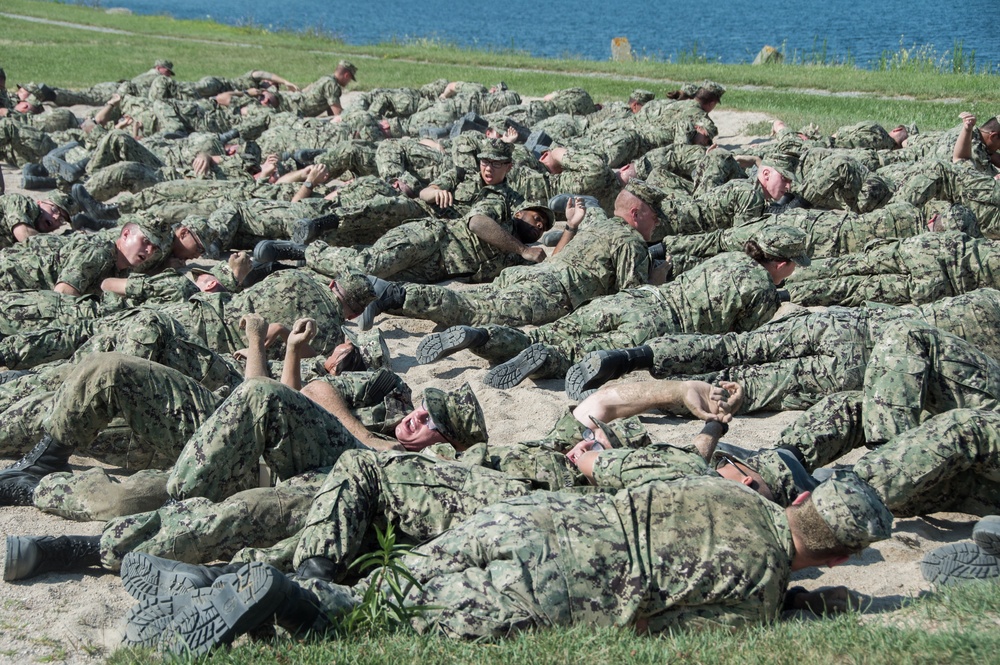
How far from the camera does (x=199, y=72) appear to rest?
26266 mm

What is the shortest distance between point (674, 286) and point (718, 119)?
9.98 meters

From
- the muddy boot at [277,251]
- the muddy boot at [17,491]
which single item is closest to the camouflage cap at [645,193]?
the muddy boot at [277,251]

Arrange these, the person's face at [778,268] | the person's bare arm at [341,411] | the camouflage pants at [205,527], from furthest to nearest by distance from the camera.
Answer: the person's face at [778,268]
the person's bare arm at [341,411]
the camouflage pants at [205,527]

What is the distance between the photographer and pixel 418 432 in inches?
247

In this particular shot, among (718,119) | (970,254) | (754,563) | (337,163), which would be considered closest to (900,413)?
(754,563)

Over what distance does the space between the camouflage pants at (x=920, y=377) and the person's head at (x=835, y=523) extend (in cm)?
177

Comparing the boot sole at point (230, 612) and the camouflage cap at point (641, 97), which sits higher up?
the camouflage cap at point (641, 97)

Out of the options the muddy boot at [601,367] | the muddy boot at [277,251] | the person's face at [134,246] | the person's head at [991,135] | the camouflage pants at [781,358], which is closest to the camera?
the camouflage pants at [781,358]

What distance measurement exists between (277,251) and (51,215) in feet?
9.09

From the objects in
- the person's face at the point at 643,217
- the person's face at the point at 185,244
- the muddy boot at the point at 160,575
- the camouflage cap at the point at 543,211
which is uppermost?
the person's face at the point at 643,217

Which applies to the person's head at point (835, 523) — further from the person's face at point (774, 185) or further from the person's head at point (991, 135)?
the person's head at point (991, 135)

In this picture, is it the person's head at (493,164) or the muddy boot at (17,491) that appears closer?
the muddy boot at (17,491)

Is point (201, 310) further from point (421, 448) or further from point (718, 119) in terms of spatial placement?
point (718, 119)

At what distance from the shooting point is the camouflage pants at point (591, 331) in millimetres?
8305
